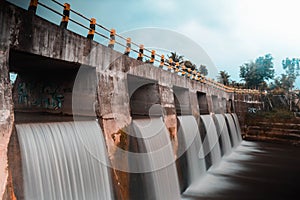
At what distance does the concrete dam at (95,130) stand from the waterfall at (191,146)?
60mm

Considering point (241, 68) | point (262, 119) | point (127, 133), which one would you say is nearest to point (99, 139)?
point (127, 133)

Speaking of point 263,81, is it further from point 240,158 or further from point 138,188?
point 138,188

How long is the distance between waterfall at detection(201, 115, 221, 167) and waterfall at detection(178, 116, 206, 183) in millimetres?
1642

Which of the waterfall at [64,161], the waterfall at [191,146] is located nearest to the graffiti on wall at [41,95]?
the waterfall at [64,161]

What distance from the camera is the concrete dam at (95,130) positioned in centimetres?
493

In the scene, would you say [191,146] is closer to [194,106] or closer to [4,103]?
[194,106]

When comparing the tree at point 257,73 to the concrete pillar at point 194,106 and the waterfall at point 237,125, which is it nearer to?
the waterfall at point 237,125

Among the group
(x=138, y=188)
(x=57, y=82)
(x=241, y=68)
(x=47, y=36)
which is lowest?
(x=138, y=188)

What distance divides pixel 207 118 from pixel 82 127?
44.4 ft

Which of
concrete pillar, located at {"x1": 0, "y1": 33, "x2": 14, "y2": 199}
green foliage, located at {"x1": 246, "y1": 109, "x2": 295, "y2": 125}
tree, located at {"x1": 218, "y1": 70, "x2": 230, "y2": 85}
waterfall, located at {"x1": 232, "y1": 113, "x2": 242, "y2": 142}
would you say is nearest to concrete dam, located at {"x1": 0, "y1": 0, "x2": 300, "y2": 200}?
concrete pillar, located at {"x1": 0, "y1": 33, "x2": 14, "y2": 199}

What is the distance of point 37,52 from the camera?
18.5 feet

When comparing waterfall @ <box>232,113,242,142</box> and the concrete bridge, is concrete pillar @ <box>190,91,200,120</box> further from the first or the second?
waterfall @ <box>232,113,242,142</box>

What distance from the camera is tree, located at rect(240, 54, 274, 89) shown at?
53.0m

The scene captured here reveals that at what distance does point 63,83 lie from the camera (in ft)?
27.5
